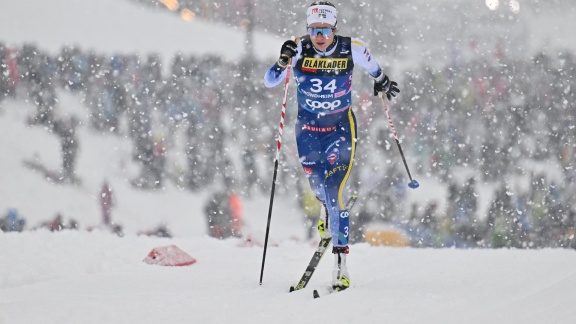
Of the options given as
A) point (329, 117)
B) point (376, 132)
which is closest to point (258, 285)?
point (329, 117)

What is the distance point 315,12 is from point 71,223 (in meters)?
6.43

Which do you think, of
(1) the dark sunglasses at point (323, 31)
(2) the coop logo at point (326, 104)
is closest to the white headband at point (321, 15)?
(1) the dark sunglasses at point (323, 31)

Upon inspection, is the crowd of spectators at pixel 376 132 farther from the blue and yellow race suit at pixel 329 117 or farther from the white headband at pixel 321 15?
the white headband at pixel 321 15

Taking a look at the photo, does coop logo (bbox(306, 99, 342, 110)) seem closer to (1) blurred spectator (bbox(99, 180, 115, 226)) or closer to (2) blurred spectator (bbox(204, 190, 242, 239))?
(2) blurred spectator (bbox(204, 190, 242, 239))

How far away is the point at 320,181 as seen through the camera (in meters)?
4.54

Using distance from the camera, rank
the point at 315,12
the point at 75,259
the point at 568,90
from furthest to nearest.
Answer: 1. the point at 568,90
2. the point at 75,259
3. the point at 315,12

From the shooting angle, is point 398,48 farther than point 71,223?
Yes

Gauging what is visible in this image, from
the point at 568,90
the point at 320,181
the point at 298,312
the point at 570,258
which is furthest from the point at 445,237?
the point at 298,312

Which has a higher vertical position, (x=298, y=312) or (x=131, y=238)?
(x=131, y=238)

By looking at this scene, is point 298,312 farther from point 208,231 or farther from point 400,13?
point 400,13

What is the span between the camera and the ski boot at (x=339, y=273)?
422 centimetres

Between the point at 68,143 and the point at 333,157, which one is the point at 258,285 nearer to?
the point at 333,157

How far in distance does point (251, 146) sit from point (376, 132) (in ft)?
6.33

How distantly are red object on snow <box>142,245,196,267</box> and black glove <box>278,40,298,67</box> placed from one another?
2.23 meters
